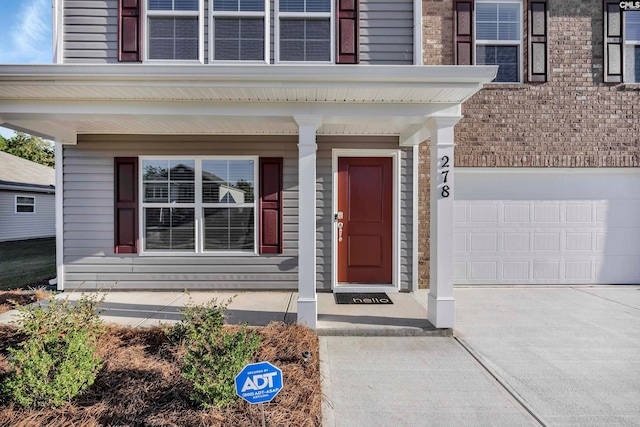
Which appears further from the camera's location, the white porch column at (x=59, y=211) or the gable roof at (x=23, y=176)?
the gable roof at (x=23, y=176)

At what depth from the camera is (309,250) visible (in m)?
3.75

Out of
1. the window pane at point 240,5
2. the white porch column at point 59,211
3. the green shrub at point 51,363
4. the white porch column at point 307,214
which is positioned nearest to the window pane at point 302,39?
the window pane at point 240,5

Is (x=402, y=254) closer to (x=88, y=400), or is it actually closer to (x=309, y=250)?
(x=309, y=250)

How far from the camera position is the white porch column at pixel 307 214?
12.0 feet

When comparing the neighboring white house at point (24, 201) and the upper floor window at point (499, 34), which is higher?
the upper floor window at point (499, 34)

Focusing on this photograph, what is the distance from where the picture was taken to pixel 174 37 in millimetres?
5027

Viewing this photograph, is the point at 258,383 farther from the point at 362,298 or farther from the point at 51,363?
the point at 362,298

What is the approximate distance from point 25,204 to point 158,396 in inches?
597

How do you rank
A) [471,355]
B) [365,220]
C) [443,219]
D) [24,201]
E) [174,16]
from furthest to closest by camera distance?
[24,201] → [365,220] → [174,16] → [443,219] → [471,355]

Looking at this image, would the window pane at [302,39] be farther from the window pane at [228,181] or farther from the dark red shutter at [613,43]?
the dark red shutter at [613,43]

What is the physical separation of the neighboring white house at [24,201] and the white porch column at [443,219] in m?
14.7

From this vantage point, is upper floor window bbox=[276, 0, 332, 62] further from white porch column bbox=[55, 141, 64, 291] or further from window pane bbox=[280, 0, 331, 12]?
white porch column bbox=[55, 141, 64, 291]

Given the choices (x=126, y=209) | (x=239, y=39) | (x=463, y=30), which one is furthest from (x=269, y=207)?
(x=463, y=30)

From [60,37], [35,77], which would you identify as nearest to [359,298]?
[35,77]
